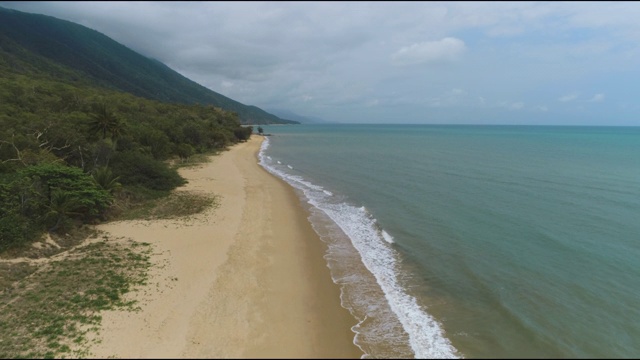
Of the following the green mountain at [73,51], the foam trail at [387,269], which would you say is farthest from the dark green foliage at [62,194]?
the green mountain at [73,51]

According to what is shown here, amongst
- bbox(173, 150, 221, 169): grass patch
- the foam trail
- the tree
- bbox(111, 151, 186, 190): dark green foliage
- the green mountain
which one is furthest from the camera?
the green mountain

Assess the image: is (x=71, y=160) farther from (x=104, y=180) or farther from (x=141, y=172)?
(x=104, y=180)

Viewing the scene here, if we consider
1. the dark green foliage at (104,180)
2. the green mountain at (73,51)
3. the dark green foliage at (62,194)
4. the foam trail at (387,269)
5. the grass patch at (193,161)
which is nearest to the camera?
the foam trail at (387,269)

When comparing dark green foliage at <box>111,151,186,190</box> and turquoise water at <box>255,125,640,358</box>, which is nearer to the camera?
turquoise water at <box>255,125,640,358</box>

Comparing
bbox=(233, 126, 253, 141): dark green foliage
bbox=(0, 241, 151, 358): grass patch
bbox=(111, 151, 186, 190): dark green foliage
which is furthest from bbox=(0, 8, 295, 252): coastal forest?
bbox=(233, 126, 253, 141): dark green foliage

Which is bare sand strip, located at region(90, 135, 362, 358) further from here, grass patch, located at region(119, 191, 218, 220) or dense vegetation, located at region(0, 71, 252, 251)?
dense vegetation, located at region(0, 71, 252, 251)

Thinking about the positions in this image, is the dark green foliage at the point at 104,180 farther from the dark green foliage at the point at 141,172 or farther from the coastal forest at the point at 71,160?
the dark green foliage at the point at 141,172
